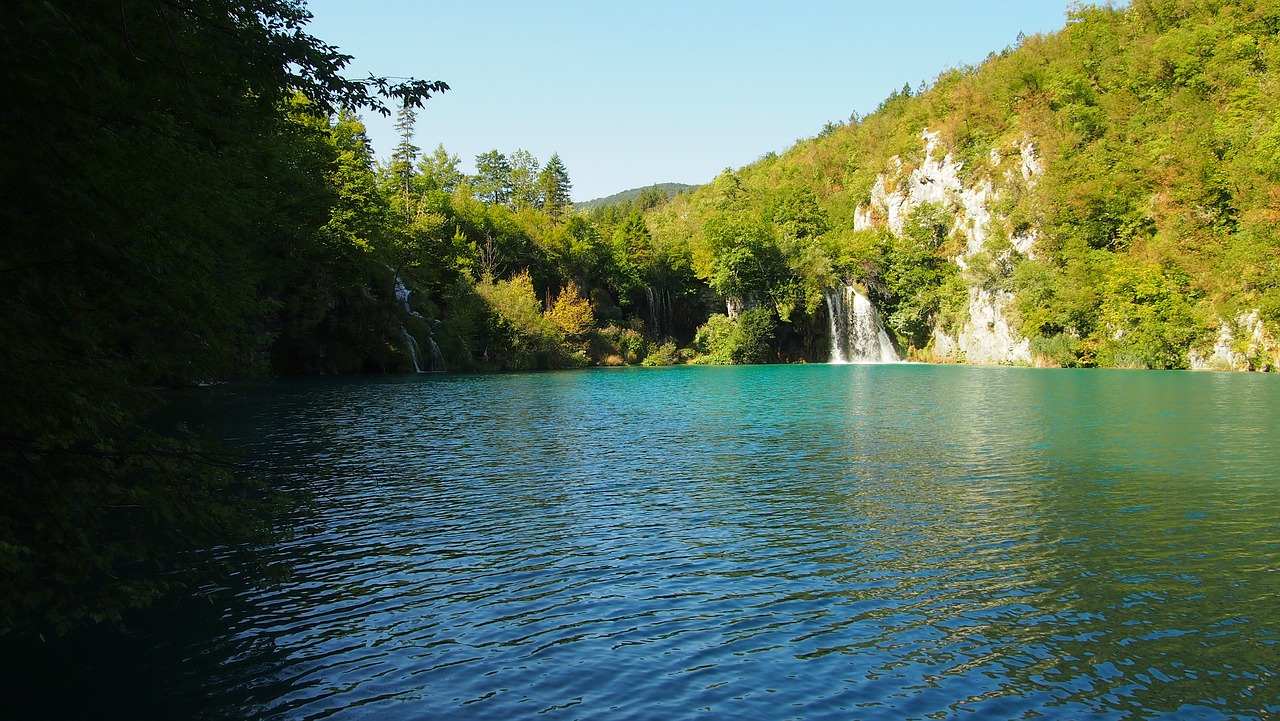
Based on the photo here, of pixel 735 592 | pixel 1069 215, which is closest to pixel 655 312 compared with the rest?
pixel 1069 215

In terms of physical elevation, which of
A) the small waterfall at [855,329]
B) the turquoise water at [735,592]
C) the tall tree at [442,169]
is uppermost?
the tall tree at [442,169]

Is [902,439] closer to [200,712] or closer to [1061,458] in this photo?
[1061,458]

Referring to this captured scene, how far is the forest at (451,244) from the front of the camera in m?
5.44

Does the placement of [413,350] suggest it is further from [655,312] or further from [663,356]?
[655,312]

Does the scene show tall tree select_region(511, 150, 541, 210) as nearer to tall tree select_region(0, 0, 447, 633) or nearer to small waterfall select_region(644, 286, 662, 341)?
small waterfall select_region(644, 286, 662, 341)

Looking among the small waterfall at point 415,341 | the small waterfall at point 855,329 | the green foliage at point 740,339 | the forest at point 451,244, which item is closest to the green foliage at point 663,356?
the forest at point 451,244

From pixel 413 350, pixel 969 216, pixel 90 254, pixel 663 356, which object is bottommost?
pixel 663 356

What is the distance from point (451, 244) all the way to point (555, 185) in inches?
1908

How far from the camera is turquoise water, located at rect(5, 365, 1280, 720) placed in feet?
19.2

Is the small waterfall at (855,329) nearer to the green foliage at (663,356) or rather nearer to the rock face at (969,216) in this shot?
the rock face at (969,216)

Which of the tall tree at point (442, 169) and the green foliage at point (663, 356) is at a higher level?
the tall tree at point (442, 169)

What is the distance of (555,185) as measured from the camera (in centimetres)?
10631

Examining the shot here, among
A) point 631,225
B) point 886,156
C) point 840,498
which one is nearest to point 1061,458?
point 840,498

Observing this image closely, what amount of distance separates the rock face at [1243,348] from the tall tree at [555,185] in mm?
72840
